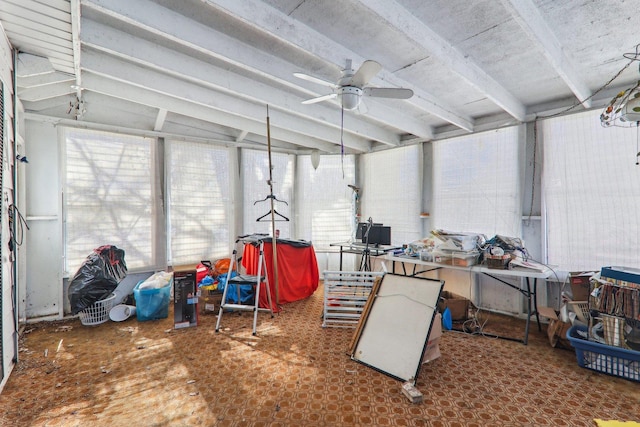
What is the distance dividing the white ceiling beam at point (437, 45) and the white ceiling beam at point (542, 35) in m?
0.54

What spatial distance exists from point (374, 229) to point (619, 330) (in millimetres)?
2700

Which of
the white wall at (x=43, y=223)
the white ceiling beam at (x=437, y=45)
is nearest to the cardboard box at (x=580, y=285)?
the white ceiling beam at (x=437, y=45)

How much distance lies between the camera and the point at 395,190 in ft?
16.9

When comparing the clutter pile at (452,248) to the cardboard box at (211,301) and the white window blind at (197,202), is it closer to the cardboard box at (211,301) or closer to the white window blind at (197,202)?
the cardboard box at (211,301)

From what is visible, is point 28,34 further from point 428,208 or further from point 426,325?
point 428,208

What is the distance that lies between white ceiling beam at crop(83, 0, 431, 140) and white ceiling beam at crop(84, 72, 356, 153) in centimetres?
120

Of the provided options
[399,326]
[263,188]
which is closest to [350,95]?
[399,326]

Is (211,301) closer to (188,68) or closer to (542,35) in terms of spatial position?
(188,68)

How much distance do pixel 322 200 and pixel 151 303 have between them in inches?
124

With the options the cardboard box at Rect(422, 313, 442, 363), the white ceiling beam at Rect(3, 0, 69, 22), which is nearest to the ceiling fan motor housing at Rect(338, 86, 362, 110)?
the white ceiling beam at Rect(3, 0, 69, 22)

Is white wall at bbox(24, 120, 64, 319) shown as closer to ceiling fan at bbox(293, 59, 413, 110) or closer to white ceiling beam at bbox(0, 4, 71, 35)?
white ceiling beam at bbox(0, 4, 71, 35)

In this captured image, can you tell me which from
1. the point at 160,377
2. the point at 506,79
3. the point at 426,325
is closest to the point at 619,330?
the point at 426,325

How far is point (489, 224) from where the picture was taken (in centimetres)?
410

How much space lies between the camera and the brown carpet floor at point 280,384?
196cm
